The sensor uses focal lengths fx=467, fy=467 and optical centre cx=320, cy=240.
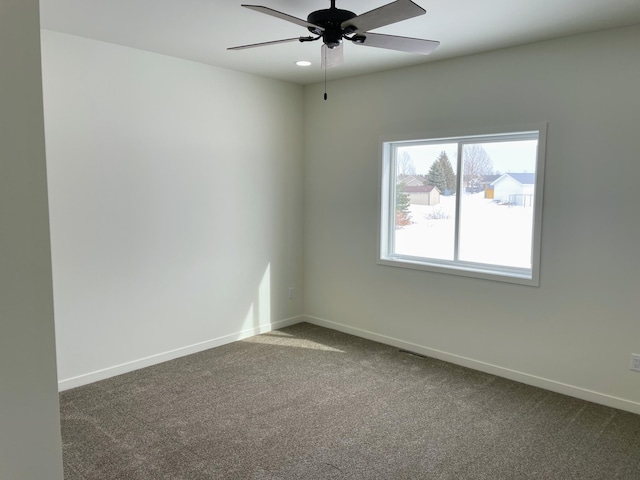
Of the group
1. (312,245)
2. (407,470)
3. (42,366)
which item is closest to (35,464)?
(42,366)

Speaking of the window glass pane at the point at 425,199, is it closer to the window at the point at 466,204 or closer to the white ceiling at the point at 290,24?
the window at the point at 466,204

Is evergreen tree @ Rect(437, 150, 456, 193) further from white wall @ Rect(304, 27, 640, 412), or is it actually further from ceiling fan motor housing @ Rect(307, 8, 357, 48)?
ceiling fan motor housing @ Rect(307, 8, 357, 48)

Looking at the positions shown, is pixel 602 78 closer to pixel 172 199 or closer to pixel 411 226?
pixel 411 226

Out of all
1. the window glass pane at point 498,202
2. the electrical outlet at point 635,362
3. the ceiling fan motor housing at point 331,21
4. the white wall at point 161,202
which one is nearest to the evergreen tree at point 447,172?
the window glass pane at point 498,202

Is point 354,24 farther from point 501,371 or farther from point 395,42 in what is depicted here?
point 501,371

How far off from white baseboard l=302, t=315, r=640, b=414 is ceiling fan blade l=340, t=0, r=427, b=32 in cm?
278

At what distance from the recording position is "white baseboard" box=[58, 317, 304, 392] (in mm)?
3514

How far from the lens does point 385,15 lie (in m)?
2.17

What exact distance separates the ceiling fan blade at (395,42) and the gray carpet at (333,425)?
2.30 metres

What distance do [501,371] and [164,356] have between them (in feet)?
9.21

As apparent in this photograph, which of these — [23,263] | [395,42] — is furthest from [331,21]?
[23,263]

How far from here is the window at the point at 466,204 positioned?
3627mm

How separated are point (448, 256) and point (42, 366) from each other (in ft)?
11.2

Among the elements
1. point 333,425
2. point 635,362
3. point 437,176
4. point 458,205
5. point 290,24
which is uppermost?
point 290,24
